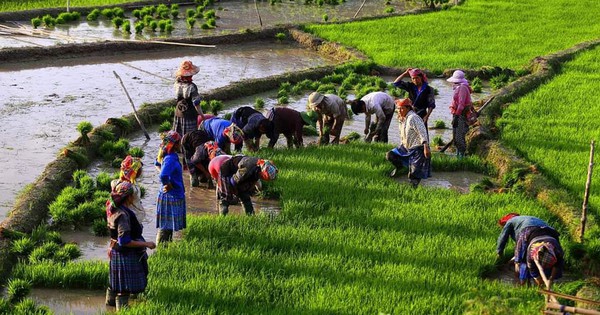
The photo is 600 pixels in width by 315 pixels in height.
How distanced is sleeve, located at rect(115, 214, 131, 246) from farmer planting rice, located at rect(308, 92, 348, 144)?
4292mm

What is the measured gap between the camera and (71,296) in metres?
6.77

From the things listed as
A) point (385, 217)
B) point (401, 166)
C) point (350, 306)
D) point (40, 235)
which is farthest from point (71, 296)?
point (401, 166)

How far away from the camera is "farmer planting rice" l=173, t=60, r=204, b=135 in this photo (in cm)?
991

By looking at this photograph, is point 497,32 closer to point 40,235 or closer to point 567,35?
point 567,35

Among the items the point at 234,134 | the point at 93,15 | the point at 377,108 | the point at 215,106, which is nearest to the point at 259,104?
the point at 215,106

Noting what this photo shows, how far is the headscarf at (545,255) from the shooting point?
6.59m

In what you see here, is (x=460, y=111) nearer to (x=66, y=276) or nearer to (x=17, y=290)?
(x=66, y=276)

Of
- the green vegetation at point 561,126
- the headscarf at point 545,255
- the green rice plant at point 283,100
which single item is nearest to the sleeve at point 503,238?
the headscarf at point 545,255

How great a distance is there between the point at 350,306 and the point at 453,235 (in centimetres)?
195

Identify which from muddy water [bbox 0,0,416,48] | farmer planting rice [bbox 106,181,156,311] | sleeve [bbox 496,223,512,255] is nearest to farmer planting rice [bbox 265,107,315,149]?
sleeve [bbox 496,223,512,255]

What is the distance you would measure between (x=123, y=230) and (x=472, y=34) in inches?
558

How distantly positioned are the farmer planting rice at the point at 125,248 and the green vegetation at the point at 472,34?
10.1 metres

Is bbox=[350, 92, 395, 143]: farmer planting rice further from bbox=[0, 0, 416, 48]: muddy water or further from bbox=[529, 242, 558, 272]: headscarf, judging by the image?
bbox=[0, 0, 416, 48]: muddy water

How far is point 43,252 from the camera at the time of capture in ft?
23.8
